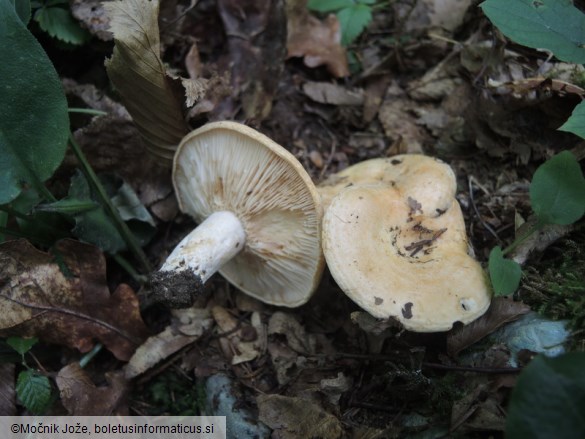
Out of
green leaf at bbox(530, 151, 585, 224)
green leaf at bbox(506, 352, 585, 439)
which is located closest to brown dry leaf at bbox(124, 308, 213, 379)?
green leaf at bbox(506, 352, 585, 439)

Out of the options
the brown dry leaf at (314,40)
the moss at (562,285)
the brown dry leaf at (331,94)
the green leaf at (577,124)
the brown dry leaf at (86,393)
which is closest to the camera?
the green leaf at (577,124)

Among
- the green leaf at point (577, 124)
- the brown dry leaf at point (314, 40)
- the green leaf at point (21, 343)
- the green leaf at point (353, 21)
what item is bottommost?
the green leaf at point (21, 343)

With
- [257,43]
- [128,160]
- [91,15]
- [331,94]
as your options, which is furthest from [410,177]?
[91,15]

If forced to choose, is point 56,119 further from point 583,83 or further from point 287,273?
point 583,83

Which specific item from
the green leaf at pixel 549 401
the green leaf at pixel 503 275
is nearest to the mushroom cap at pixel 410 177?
the green leaf at pixel 503 275

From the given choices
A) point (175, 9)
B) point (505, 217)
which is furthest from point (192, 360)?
point (175, 9)

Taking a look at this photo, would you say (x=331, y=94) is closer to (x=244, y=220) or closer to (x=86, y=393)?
(x=244, y=220)

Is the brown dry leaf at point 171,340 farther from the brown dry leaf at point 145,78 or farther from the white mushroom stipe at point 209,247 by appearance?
the brown dry leaf at point 145,78

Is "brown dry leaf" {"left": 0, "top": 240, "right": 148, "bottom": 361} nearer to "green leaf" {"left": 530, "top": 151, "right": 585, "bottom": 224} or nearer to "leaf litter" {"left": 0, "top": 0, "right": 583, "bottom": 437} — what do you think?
"leaf litter" {"left": 0, "top": 0, "right": 583, "bottom": 437}
